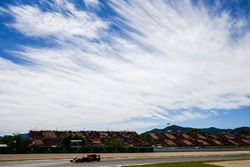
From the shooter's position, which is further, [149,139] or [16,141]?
[149,139]

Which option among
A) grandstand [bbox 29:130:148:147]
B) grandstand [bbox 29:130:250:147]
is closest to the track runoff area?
grandstand [bbox 29:130:250:147]

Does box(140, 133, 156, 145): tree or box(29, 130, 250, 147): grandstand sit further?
box(140, 133, 156, 145): tree

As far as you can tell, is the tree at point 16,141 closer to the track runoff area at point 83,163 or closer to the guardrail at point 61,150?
the guardrail at point 61,150

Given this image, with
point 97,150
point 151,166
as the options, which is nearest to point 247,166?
point 151,166

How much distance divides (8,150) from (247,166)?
162 ft

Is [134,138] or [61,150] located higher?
[134,138]

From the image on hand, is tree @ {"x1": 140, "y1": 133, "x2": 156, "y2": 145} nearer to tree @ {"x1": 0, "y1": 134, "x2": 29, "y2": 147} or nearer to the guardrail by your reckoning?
the guardrail

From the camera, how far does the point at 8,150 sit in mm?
65812

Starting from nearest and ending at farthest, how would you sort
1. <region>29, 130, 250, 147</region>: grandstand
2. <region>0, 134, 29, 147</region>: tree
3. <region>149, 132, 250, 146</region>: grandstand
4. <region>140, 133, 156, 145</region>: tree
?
<region>0, 134, 29, 147</region>: tree, <region>29, 130, 250, 147</region>: grandstand, <region>140, 133, 156, 145</region>: tree, <region>149, 132, 250, 146</region>: grandstand

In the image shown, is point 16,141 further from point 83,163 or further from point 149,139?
point 149,139

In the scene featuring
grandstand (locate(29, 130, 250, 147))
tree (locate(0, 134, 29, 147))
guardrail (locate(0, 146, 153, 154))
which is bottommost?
guardrail (locate(0, 146, 153, 154))

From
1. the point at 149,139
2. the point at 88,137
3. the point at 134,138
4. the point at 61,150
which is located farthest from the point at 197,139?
the point at 61,150

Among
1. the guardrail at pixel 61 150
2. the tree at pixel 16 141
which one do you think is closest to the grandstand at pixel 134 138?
the tree at pixel 16 141

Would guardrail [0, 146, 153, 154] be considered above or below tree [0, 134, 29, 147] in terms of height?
below
